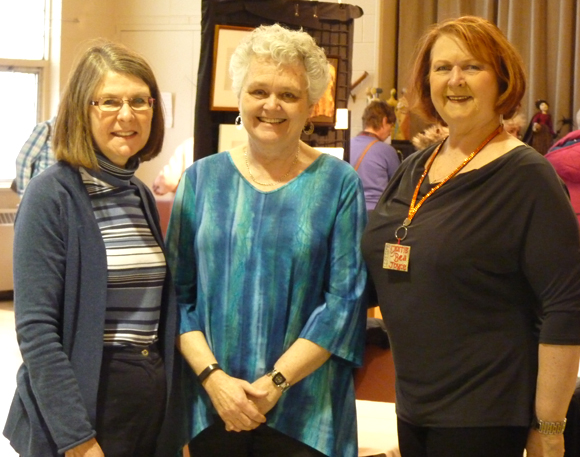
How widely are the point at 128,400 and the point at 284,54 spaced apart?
88cm

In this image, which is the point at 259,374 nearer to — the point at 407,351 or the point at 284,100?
the point at 407,351

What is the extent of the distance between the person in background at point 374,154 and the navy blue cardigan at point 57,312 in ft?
12.7

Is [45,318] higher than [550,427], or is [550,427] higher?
[45,318]

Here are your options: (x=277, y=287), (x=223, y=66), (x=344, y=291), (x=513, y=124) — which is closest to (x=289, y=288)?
(x=277, y=287)

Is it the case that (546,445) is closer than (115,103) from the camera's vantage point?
Yes

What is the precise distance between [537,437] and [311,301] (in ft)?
1.94

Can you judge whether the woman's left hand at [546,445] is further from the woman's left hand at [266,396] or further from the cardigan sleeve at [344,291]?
the woman's left hand at [266,396]

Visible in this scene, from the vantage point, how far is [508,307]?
1.58 m

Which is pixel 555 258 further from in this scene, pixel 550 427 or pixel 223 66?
pixel 223 66

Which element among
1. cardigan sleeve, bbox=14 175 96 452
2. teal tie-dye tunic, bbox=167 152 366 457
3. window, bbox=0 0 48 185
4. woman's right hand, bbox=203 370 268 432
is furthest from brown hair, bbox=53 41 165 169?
window, bbox=0 0 48 185

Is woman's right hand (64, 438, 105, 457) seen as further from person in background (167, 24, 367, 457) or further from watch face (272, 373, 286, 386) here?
watch face (272, 373, 286, 386)

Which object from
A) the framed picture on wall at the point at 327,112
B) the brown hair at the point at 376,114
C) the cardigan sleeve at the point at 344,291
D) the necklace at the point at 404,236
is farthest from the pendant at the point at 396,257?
the brown hair at the point at 376,114

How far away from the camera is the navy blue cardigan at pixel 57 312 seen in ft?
4.95

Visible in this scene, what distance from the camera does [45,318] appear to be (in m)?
1.51
